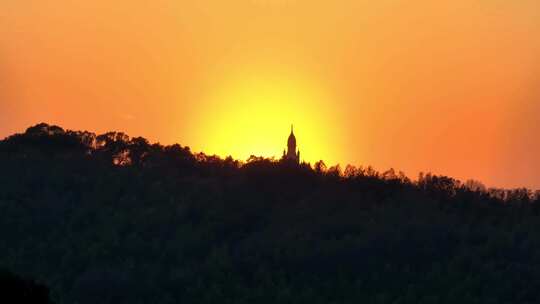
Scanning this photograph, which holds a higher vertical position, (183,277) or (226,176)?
(226,176)

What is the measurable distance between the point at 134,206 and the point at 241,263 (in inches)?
718

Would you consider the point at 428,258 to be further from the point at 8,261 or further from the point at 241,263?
the point at 8,261

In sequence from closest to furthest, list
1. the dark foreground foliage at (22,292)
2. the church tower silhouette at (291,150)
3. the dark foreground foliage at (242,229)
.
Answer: the dark foreground foliage at (22,292)
the dark foreground foliage at (242,229)
the church tower silhouette at (291,150)

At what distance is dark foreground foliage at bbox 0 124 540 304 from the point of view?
114125 mm

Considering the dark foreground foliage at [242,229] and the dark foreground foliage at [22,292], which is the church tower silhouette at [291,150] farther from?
the dark foreground foliage at [22,292]

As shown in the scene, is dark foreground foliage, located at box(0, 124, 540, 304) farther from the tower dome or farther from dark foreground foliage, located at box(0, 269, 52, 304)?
dark foreground foliage, located at box(0, 269, 52, 304)

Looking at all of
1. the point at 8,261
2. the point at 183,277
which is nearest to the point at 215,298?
the point at 183,277

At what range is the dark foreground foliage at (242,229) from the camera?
114m

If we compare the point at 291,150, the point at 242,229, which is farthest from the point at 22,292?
the point at 291,150

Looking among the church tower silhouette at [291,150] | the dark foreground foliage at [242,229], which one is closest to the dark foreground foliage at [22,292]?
the dark foreground foliage at [242,229]

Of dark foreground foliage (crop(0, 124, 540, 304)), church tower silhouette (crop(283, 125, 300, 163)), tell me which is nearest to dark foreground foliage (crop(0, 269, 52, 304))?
dark foreground foliage (crop(0, 124, 540, 304))

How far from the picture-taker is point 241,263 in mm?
121188

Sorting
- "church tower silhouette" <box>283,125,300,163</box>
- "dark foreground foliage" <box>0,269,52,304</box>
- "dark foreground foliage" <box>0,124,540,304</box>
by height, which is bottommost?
"dark foreground foliage" <box>0,269,52,304</box>

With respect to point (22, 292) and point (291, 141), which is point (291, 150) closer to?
point (291, 141)
